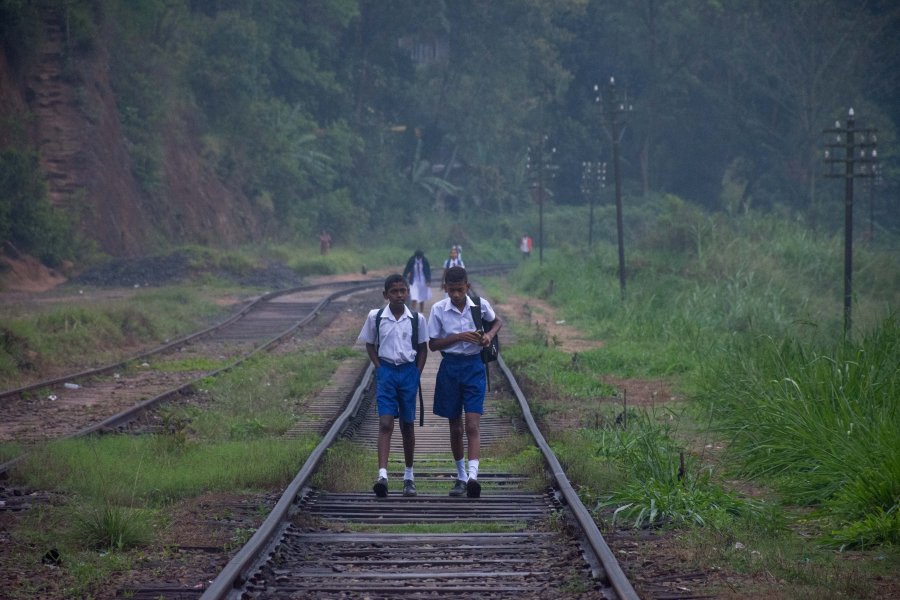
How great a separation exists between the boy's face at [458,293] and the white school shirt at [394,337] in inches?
11.7

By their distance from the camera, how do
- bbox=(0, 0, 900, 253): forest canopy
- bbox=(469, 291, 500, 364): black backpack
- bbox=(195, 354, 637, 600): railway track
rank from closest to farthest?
bbox=(195, 354, 637, 600): railway track < bbox=(469, 291, 500, 364): black backpack < bbox=(0, 0, 900, 253): forest canopy

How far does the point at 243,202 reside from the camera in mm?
52250

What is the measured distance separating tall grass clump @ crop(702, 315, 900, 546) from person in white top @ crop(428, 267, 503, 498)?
101 inches

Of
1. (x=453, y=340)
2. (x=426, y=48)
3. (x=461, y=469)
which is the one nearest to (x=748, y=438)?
(x=461, y=469)

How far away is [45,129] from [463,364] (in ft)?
109

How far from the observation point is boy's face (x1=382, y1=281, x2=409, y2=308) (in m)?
8.66

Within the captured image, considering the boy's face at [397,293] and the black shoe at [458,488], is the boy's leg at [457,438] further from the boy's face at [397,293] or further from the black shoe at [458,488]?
the boy's face at [397,293]

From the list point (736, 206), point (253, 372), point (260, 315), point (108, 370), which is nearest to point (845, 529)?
point (253, 372)

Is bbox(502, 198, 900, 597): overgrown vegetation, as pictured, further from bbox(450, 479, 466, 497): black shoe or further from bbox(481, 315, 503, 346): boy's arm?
bbox(481, 315, 503, 346): boy's arm

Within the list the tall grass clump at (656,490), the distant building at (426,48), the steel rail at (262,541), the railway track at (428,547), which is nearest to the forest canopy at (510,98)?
the distant building at (426,48)

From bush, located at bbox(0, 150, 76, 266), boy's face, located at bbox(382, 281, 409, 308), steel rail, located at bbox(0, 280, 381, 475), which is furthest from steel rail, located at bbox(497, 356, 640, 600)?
bush, located at bbox(0, 150, 76, 266)

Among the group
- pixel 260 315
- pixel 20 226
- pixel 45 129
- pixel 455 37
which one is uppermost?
pixel 455 37

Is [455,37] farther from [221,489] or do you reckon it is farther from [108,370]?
[221,489]

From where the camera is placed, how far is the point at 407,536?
7367 mm
